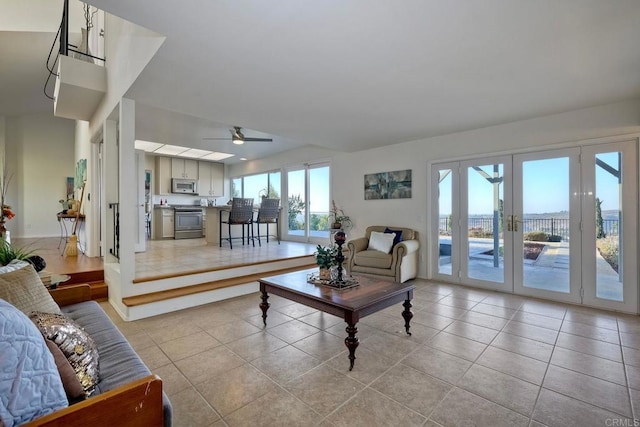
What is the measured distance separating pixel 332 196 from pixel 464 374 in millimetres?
4714

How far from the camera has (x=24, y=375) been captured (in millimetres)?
824

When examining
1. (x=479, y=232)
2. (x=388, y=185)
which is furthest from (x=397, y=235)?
(x=479, y=232)

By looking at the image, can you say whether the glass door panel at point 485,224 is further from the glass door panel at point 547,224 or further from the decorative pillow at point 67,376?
the decorative pillow at point 67,376

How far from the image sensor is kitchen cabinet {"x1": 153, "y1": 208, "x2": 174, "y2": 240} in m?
7.89

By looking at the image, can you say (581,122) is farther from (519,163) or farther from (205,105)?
(205,105)

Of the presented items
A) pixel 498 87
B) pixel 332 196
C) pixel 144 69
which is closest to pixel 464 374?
pixel 498 87

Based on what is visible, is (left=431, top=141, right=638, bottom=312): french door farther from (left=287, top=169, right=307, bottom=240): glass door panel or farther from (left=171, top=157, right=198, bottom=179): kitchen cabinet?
(left=171, top=157, right=198, bottom=179): kitchen cabinet

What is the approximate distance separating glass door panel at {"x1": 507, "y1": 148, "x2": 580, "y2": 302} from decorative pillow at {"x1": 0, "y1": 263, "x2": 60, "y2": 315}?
4.85 meters

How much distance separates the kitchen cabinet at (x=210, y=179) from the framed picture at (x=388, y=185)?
583 cm

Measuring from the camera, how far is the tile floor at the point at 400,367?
1.66 meters

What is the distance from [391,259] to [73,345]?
3875mm

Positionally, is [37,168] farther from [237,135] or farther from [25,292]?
[25,292]

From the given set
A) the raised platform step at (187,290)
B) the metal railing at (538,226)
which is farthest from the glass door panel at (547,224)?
the raised platform step at (187,290)

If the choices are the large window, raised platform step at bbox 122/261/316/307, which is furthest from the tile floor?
the large window
